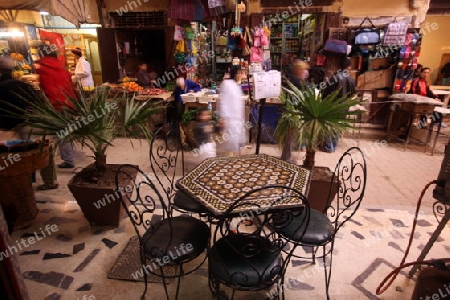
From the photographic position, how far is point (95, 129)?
2.65 m

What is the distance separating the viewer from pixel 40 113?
2.57m

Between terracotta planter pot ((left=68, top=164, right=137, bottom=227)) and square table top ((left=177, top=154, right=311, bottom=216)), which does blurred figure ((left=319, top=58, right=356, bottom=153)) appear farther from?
terracotta planter pot ((left=68, top=164, right=137, bottom=227))

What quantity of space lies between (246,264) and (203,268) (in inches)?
34.7

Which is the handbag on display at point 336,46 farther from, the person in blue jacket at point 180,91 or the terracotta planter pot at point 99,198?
the terracotta planter pot at point 99,198

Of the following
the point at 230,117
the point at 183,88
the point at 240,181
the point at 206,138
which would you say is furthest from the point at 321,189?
the point at 183,88

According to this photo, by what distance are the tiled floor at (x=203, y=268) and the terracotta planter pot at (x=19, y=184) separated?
15 cm

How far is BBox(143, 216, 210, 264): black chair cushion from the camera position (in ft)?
5.83

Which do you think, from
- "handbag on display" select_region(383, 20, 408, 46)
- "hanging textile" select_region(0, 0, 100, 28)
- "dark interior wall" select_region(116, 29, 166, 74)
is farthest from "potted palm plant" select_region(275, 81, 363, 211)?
"dark interior wall" select_region(116, 29, 166, 74)

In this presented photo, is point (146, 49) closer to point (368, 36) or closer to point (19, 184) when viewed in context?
point (368, 36)

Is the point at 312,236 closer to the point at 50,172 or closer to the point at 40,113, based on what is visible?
the point at 40,113

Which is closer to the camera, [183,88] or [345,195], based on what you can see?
[345,195]

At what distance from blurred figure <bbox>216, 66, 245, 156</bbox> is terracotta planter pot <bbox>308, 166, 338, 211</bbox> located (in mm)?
1250

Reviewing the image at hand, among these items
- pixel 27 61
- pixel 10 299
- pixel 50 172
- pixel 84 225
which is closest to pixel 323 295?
pixel 10 299

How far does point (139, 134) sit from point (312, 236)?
2.00 meters
